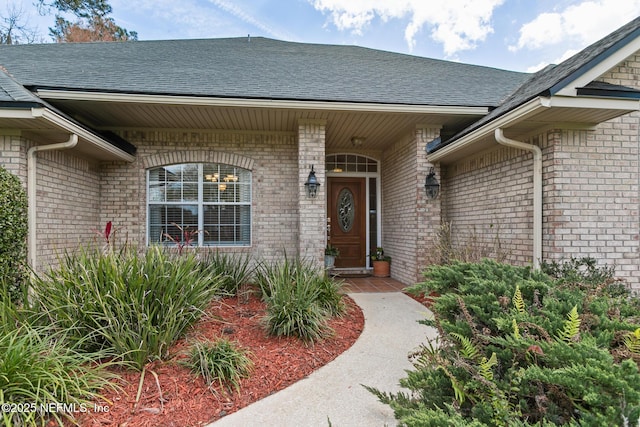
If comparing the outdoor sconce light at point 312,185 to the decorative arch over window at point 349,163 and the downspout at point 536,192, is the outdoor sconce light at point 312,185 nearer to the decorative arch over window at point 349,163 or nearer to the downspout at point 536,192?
the decorative arch over window at point 349,163

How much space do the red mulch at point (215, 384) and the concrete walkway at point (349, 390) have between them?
0.10 metres

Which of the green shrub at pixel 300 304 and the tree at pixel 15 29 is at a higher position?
the tree at pixel 15 29

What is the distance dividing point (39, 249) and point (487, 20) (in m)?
14.0

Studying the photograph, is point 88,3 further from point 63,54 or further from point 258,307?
point 258,307

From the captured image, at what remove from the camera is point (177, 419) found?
6.63 ft

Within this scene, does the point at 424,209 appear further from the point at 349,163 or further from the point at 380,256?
the point at 349,163

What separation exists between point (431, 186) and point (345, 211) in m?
2.54

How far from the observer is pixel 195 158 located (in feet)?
19.6

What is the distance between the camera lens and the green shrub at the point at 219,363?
2.37m

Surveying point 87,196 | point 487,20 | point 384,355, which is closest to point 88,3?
point 87,196

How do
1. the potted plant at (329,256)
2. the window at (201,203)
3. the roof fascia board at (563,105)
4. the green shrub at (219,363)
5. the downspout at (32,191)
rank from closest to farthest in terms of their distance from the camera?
1. the green shrub at (219,363)
2. the roof fascia board at (563,105)
3. the downspout at (32,191)
4. the window at (201,203)
5. the potted plant at (329,256)

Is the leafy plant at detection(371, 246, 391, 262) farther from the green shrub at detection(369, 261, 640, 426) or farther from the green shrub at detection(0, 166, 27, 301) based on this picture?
the green shrub at detection(0, 166, 27, 301)

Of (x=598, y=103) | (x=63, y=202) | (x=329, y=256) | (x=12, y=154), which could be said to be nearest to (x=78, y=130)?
(x=12, y=154)

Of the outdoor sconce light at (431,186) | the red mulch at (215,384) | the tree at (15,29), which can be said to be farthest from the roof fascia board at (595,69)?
the tree at (15,29)
